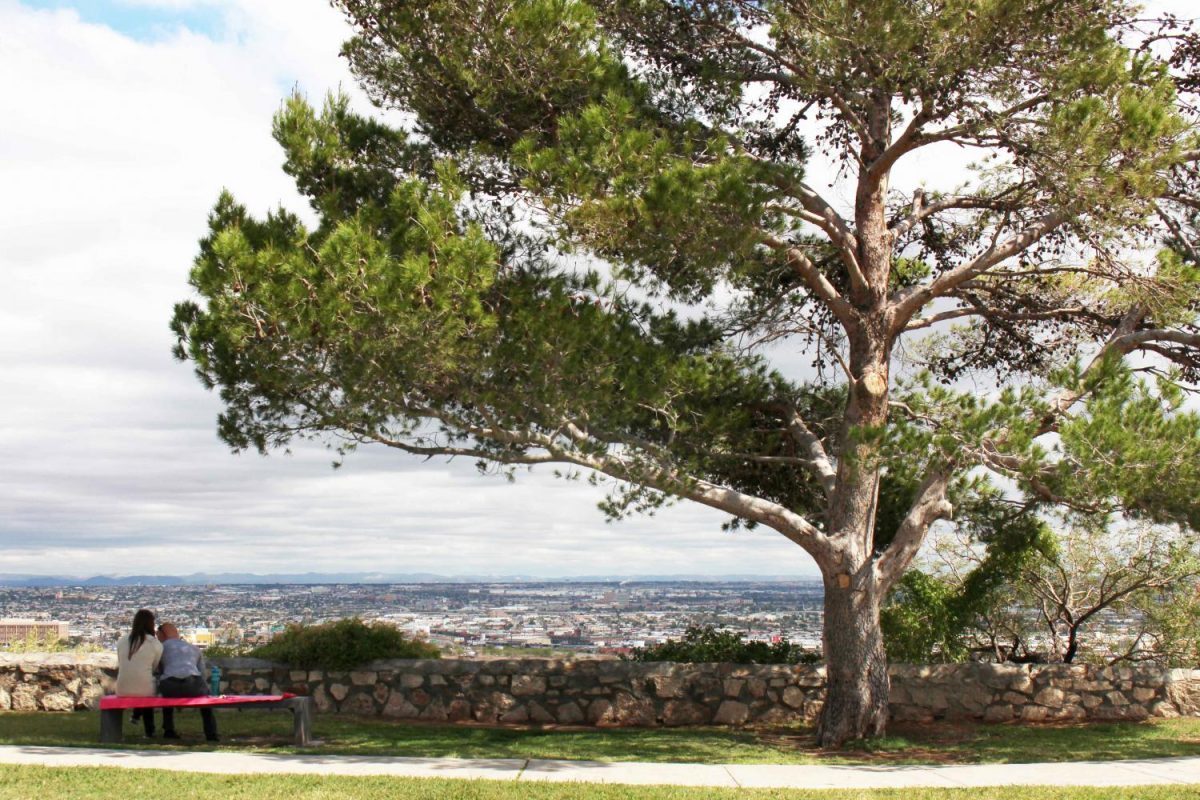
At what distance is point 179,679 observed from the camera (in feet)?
32.4

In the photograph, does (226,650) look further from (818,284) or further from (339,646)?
(818,284)

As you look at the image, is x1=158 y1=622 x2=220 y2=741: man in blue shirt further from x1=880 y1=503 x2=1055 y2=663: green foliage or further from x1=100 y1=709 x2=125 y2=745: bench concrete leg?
x1=880 y1=503 x2=1055 y2=663: green foliage

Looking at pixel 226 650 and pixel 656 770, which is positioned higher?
pixel 226 650

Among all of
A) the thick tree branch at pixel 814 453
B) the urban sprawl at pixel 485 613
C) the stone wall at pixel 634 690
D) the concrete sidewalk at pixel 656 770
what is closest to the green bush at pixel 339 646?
the stone wall at pixel 634 690

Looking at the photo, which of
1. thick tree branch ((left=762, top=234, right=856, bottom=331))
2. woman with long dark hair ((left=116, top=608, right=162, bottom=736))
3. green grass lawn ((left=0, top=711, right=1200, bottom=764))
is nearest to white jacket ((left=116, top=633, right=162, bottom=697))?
woman with long dark hair ((left=116, top=608, right=162, bottom=736))

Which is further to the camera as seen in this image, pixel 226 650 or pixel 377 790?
pixel 226 650

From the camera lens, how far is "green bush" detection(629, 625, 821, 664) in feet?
41.5

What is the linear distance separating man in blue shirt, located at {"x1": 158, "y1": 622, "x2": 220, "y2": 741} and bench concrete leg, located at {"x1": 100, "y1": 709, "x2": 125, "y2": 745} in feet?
1.32

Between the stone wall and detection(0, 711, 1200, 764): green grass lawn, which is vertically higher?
the stone wall

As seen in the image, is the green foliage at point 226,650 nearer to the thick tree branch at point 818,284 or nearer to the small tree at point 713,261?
the small tree at point 713,261

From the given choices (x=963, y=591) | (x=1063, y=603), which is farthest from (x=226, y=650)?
(x=1063, y=603)

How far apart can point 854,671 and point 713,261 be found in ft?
14.0

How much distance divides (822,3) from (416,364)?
4776 millimetres

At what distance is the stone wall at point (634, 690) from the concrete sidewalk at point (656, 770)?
123 inches
